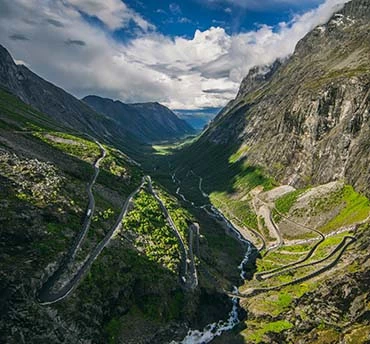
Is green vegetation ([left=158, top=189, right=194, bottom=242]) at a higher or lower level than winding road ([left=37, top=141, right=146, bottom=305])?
higher

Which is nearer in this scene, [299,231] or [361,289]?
[361,289]

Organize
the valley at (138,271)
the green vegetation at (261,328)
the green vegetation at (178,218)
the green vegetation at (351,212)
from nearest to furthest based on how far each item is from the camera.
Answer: the valley at (138,271) < the green vegetation at (261,328) < the green vegetation at (178,218) < the green vegetation at (351,212)

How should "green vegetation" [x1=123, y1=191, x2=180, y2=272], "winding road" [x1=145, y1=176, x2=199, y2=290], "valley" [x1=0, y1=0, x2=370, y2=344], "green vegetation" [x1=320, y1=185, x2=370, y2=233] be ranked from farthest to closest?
"green vegetation" [x1=320, y1=185, x2=370, y2=233]
"green vegetation" [x1=123, y1=191, x2=180, y2=272]
"winding road" [x1=145, y1=176, x2=199, y2=290]
"valley" [x1=0, y1=0, x2=370, y2=344]

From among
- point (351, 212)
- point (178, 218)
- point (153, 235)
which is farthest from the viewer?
point (351, 212)

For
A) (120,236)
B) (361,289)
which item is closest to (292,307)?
(361,289)

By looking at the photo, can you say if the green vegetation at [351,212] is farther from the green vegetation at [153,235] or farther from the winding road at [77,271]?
the winding road at [77,271]

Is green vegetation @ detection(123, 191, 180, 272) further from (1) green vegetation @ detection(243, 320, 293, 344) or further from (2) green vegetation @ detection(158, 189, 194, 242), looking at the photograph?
(1) green vegetation @ detection(243, 320, 293, 344)

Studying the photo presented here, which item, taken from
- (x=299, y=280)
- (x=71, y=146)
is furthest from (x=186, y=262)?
(x=71, y=146)

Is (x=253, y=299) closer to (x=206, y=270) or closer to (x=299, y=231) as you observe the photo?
(x=206, y=270)

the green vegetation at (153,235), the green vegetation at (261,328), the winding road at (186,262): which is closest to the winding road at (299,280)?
the winding road at (186,262)

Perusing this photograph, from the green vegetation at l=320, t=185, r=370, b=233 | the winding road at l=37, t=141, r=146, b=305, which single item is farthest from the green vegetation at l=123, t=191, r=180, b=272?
the green vegetation at l=320, t=185, r=370, b=233

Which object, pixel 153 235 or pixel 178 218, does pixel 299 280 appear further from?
pixel 178 218
